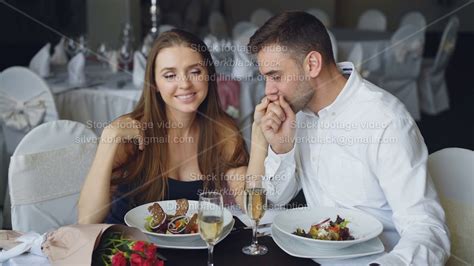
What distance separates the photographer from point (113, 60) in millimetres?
3459

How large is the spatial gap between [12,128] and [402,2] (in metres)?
6.48

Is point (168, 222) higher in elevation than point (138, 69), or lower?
lower

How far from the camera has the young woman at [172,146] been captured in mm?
1485

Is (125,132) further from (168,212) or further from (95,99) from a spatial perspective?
(95,99)

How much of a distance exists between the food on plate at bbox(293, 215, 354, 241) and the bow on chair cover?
5.77 feet

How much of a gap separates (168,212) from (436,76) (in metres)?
3.90

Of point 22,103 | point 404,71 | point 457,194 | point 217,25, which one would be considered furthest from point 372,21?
point 457,194

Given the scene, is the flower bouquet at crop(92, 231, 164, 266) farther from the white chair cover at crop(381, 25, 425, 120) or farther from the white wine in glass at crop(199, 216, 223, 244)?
the white chair cover at crop(381, 25, 425, 120)

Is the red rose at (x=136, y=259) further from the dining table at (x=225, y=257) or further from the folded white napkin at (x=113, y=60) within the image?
the folded white napkin at (x=113, y=60)

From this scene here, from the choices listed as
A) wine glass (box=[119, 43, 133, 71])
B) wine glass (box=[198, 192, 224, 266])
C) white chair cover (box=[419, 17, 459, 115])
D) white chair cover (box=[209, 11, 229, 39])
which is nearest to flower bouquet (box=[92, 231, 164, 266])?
wine glass (box=[198, 192, 224, 266])

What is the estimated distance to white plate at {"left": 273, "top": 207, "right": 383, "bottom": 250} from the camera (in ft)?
3.89

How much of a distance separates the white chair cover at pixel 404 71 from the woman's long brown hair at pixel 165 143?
9.82ft

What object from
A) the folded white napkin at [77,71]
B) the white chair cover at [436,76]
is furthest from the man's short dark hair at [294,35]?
the white chair cover at [436,76]

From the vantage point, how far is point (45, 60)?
342cm
